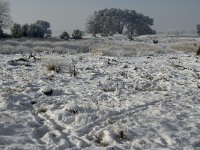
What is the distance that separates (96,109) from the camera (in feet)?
32.7

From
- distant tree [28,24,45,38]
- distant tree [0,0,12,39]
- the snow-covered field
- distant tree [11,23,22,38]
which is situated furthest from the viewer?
distant tree [0,0,12,39]

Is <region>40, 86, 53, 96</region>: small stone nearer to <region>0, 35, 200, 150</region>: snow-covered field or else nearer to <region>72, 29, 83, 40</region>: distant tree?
<region>0, 35, 200, 150</region>: snow-covered field

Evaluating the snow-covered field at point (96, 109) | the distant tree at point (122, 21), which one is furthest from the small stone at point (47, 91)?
the distant tree at point (122, 21)

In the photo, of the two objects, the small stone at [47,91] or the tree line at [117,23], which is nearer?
the small stone at [47,91]

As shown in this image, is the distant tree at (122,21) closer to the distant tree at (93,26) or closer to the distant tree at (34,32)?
the distant tree at (93,26)

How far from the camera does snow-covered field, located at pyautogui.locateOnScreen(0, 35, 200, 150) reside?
318 inches

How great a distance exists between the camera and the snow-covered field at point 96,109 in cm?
808

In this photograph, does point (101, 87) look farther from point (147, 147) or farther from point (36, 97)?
point (147, 147)

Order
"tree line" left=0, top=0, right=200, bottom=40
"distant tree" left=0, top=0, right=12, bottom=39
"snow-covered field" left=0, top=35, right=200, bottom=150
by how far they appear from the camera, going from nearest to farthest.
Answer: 1. "snow-covered field" left=0, top=35, right=200, bottom=150
2. "distant tree" left=0, top=0, right=12, bottom=39
3. "tree line" left=0, top=0, right=200, bottom=40

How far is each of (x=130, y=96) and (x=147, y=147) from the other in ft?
12.3

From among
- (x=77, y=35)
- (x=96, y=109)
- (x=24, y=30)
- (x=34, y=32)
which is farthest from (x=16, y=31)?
(x=96, y=109)

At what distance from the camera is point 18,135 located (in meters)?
8.12

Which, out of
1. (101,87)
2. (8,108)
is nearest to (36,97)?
(8,108)

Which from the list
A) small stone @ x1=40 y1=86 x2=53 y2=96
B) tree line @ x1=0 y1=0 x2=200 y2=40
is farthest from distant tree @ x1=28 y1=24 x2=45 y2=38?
small stone @ x1=40 y1=86 x2=53 y2=96
